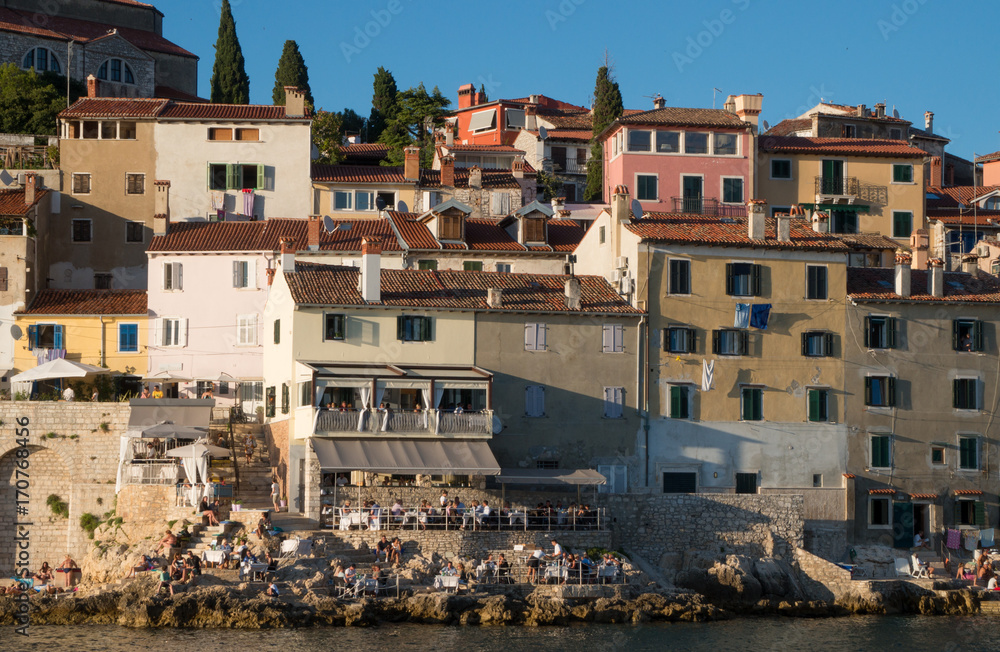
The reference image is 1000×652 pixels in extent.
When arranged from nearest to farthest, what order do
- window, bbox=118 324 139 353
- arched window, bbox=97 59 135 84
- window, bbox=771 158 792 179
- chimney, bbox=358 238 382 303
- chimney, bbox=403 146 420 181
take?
chimney, bbox=358 238 382 303 → window, bbox=118 324 139 353 → chimney, bbox=403 146 420 181 → window, bbox=771 158 792 179 → arched window, bbox=97 59 135 84

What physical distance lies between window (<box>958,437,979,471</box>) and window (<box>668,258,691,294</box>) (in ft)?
40.9

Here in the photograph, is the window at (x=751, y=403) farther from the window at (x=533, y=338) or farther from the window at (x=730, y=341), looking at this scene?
the window at (x=533, y=338)

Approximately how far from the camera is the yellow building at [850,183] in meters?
72.2

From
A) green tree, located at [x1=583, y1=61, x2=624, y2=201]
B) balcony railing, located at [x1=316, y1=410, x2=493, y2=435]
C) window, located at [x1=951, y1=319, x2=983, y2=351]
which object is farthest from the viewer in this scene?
green tree, located at [x1=583, y1=61, x2=624, y2=201]

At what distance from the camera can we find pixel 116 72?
9344 cm

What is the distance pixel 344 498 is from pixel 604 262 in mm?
16918

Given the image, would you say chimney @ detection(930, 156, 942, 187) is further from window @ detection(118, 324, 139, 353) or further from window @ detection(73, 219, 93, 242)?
window @ detection(118, 324, 139, 353)

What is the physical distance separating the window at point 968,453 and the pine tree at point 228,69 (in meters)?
57.2

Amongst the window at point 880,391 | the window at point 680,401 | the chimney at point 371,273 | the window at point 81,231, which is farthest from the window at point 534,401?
the window at point 81,231

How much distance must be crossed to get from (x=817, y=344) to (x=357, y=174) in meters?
27.0

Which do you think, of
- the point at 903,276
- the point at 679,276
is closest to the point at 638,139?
the point at 679,276

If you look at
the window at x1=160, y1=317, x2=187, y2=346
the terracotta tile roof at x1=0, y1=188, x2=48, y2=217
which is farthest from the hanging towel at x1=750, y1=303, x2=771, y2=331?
the terracotta tile roof at x1=0, y1=188, x2=48, y2=217

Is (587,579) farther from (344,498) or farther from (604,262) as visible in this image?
(604,262)

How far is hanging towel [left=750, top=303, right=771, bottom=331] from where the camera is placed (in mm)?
53812
